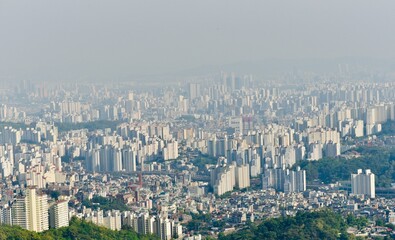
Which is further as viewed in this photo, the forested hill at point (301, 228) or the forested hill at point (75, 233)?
the forested hill at point (301, 228)

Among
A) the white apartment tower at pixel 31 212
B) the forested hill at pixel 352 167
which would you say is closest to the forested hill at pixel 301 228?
the white apartment tower at pixel 31 212

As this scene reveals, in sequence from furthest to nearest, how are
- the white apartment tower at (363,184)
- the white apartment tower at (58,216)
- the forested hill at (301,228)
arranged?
the white apartment tower at (363,184) → the white apartment tower at (58,216) → the forested hill at (301,228)

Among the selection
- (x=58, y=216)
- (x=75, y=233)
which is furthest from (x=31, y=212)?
(x=75, y=233)

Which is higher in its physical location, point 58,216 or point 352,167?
point 58,216

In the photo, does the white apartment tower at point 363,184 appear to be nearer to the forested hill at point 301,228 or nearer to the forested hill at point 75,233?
the forested hill at point 301,228

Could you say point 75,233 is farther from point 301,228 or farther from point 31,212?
point 301,228

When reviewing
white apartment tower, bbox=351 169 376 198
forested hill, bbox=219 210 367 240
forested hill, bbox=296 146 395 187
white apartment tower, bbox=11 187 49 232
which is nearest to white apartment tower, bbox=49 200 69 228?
white apartment tower, bbox=11 187 49 232

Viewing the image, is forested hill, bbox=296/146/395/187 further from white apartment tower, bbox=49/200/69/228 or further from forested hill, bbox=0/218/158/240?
white apartment tower, bbox=49/200/69/228

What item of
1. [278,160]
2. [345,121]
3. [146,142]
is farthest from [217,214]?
[345,121]

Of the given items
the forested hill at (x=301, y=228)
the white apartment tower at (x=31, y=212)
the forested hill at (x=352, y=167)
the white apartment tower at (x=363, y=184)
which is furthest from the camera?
the forested hill at (x=352, y=167)

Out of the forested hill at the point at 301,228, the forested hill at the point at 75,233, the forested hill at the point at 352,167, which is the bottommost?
the forested hill at the point at 352,167

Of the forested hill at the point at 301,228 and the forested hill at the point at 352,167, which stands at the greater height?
the forested hill at the point at 301,228

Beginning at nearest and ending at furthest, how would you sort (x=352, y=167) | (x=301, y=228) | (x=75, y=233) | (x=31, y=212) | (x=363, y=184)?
(x=75, y=233), (x=301, y=228), (x=31, y=212), (x=363, y=184), (x=352, y=167)
